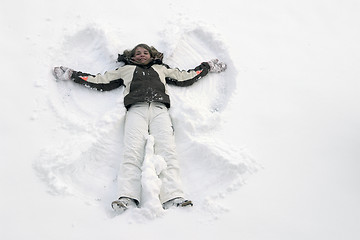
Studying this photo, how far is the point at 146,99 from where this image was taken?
10.00 ft

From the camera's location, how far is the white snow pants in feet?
8.23

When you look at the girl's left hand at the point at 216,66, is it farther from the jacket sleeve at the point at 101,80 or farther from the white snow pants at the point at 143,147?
the jacket sleeve at the point at 101,80

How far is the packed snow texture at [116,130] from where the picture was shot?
2.58 meters

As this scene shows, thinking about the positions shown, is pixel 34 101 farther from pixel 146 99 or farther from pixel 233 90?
pixel 233 90

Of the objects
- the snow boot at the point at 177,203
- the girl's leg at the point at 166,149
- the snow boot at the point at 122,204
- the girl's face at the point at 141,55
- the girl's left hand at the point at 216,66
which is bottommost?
the snow boot at the point at 122,204

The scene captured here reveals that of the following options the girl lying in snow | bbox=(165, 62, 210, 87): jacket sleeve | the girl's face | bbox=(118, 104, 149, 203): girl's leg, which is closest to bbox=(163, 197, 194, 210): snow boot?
the girl lying in snow

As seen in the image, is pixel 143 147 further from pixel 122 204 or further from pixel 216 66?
pixel 216 66

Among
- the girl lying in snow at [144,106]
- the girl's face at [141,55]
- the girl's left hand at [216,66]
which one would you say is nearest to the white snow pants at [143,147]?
the girl lying in snow at [144,106]

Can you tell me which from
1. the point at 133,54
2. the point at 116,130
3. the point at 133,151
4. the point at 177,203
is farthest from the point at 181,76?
the point at 177,203

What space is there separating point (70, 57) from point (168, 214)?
199cm

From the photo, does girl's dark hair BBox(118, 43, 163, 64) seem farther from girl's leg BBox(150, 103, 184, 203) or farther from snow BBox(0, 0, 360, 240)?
girl's leg BBox(150, 103, 184, 203)

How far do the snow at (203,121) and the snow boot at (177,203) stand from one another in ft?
0.17

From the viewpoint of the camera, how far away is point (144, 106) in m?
3.07

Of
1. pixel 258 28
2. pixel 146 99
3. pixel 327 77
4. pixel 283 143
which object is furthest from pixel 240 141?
pixel 258 28
